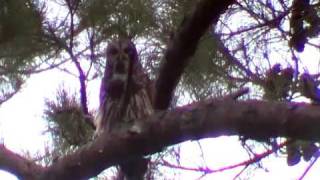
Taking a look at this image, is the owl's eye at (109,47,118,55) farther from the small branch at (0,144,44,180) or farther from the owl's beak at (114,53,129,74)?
the small branch at (0,144,44,180)

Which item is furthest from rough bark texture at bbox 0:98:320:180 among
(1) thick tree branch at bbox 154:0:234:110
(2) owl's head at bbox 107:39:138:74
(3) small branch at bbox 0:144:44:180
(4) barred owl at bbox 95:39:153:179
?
(2) owl's head at bbox 107:39:138:74

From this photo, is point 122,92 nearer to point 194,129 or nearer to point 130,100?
point 130,100

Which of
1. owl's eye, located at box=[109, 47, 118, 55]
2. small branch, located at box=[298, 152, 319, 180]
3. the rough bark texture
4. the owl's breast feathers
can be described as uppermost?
owl's eye, located at box=[109, 47, 118, 55]

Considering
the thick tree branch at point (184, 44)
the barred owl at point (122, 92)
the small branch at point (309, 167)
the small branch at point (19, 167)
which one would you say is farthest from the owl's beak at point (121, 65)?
the small branch at point (309, 167)

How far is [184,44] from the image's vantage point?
194 centimetres

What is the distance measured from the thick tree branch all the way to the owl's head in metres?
0.18

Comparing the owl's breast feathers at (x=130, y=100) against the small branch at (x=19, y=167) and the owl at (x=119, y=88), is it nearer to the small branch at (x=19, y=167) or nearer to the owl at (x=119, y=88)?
the owl at (x=119, y=88)

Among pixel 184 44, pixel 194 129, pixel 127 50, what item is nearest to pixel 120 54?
pixel 127 50

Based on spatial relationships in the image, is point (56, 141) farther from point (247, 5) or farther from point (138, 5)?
point (247, 5)

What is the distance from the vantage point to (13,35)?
2221 mm

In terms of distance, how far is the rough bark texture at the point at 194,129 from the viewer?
5.20 feet

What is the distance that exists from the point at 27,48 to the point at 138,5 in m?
0.41

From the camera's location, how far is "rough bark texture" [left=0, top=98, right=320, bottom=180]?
1.58m

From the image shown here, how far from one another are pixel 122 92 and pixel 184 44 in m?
0.46
